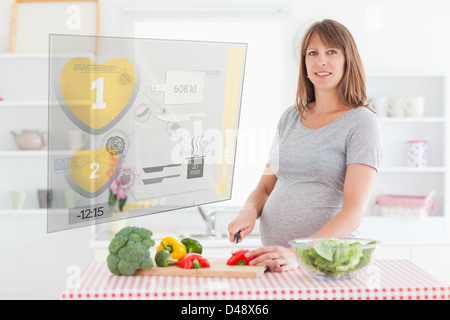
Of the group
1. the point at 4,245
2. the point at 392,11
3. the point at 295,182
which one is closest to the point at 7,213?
the point at 4,245

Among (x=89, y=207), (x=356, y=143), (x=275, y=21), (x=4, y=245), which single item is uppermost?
(x=275, y=21)

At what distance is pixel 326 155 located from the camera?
1455 millimetres

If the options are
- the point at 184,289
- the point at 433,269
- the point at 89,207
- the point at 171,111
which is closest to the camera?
the point at 184,289

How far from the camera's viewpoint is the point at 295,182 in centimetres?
152

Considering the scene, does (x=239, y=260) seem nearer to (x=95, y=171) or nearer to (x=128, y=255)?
(x=128, y=255)

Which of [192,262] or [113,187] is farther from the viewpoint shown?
[113,187]

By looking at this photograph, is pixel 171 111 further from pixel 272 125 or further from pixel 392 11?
pixel 392 11

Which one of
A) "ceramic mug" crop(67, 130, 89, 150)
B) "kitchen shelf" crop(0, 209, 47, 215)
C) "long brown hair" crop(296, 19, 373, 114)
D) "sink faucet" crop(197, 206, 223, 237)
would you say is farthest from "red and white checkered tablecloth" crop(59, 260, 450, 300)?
"kitchen shelf" crop(0, 209, 47, 215)

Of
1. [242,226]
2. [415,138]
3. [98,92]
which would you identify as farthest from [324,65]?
[415,138]

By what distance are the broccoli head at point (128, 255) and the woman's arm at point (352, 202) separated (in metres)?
0.43

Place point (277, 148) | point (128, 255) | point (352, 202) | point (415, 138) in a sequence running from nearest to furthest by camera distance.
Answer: point (128, 255), point (352, 202), point (277, 148), point (415, 138)

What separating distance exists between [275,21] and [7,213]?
1.76m

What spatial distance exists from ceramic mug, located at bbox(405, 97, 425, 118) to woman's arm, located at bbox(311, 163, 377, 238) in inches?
63.9

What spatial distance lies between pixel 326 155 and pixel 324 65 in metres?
0.24
